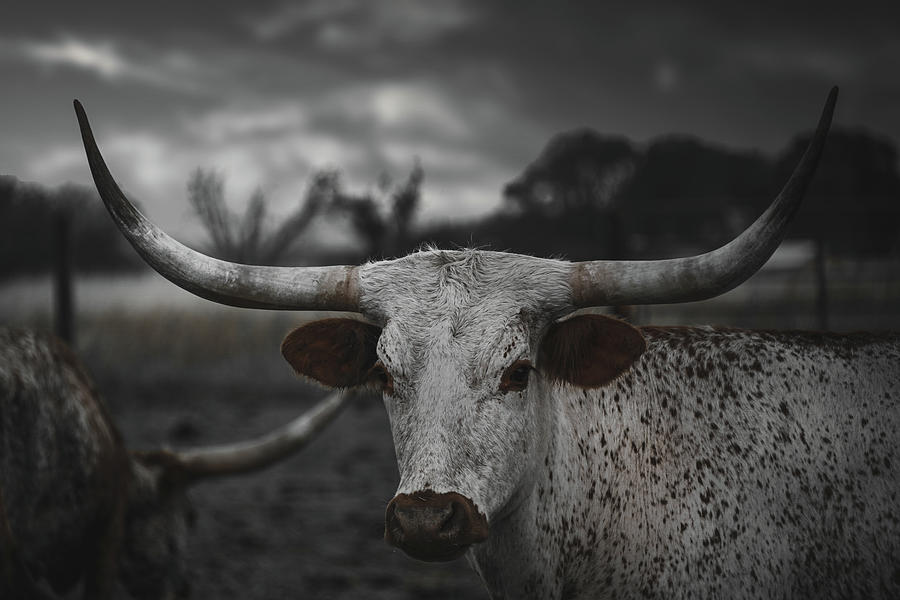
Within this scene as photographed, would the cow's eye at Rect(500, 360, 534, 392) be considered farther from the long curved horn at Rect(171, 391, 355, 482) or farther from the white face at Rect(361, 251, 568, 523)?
the long curved horn at Rect(171, 391, 355, 482)

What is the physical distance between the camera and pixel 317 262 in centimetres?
1005

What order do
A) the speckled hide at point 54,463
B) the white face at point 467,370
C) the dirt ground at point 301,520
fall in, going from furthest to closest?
the dirt ground at point 301,520 < the speckled hide at point 54,463 < the white face at point 467,370

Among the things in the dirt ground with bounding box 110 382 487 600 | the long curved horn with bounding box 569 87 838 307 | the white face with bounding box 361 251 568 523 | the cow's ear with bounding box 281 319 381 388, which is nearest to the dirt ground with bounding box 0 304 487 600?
the dirt ground with bounding box 110 382 487 600

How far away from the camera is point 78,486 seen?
2.68 m

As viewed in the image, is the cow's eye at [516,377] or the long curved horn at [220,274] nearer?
the cow's eye at [516,377]

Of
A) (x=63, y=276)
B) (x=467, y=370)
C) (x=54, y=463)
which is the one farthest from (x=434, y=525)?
(x=63, y=276)

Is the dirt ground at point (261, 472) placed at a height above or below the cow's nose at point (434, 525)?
below

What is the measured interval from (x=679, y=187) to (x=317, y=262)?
6.41 m

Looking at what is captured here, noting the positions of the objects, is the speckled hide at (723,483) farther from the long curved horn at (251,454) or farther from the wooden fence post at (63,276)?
the wooden fence post at (63,276)

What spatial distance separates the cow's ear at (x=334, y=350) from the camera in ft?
6.97

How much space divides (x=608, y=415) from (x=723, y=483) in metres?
0.41

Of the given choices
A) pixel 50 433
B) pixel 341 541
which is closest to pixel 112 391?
pixel 341 541

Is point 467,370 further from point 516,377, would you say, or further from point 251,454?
point 251,454

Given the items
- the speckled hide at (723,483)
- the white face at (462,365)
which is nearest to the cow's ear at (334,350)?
the white face at (462,365)
